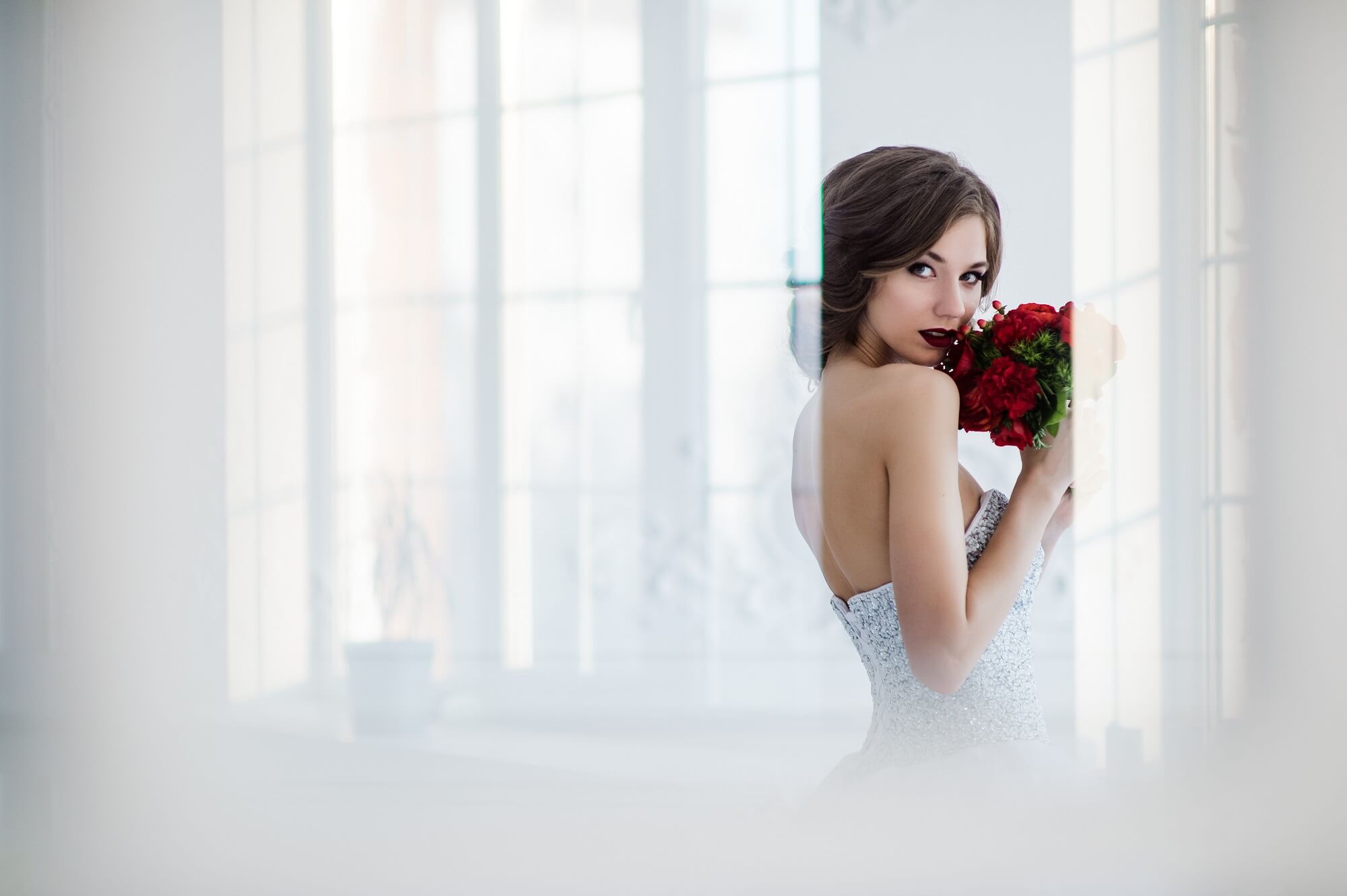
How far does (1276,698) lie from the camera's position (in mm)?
1103

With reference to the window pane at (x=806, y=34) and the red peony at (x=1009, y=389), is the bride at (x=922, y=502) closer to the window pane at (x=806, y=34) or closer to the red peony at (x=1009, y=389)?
the red peony at (x=1009, y=389)

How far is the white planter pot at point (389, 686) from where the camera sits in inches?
47.4

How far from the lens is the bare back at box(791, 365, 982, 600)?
2.86 feet

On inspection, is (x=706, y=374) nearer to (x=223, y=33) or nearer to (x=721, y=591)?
(x=721, y=591)

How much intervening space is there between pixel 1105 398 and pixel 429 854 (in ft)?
3.31

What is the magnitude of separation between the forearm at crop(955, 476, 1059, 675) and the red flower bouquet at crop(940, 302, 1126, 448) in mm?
55

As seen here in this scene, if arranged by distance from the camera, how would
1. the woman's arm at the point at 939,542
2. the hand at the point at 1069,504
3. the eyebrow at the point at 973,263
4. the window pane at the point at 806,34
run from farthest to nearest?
1. the window pane at the point at 806,34
2. the hand at the point at 1069,504
3. the eyebrow at the point at 973,263
4. the woman's arm at the point at 939,542

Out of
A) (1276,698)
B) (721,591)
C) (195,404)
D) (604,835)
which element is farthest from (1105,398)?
(195,404)

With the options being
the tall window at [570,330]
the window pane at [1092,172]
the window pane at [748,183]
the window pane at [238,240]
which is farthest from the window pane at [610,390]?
the window pane at [1092,172]

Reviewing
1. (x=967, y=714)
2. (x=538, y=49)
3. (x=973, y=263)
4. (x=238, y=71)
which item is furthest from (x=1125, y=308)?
(x=238, y=71)

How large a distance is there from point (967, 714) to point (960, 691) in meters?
0.02

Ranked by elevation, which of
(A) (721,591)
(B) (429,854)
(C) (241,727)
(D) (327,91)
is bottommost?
(B) (429,854)

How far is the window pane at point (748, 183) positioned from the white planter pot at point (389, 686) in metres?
0.63

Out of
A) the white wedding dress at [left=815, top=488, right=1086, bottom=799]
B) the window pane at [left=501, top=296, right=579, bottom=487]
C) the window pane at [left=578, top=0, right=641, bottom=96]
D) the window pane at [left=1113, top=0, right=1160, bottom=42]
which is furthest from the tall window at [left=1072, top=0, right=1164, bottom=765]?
the window pane at [left=501, top=296, right=579, bottom=487]
